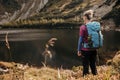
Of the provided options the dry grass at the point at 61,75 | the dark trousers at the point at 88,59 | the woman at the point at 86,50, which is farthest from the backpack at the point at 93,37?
the dry grass at the point at 61,75

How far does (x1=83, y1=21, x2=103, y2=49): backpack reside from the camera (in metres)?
15.8

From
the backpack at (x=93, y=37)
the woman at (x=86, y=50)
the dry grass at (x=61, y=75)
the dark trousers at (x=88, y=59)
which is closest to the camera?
the dry grass at (x=61, y=75)

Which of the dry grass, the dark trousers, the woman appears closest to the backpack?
the woman

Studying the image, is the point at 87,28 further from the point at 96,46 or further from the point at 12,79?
the point at 12,79

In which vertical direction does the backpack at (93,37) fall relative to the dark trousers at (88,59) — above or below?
above

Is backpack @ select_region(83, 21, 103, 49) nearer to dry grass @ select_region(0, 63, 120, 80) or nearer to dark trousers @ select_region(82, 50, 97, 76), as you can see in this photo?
dark trousers @ select_region(82, 50, 97, 76)

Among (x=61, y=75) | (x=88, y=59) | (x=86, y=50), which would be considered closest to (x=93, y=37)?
(x=86, y=50)

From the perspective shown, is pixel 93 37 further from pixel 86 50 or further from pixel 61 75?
pixel 61 75

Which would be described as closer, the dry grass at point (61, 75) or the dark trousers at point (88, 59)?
the dry grass at point (61, 75)

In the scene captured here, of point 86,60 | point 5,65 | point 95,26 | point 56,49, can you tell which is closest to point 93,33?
point 95,26

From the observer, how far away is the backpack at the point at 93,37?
51.9 ft

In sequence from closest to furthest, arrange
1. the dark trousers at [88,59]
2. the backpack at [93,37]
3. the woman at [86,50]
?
the backpack at [93,37]
the woman at [86,50]
the dark trousers at [88,59]

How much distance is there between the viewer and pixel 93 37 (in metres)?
15.9

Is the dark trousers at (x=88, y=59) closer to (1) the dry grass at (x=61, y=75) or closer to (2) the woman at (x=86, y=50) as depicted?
(2) the woman at (x=86, y=50)
